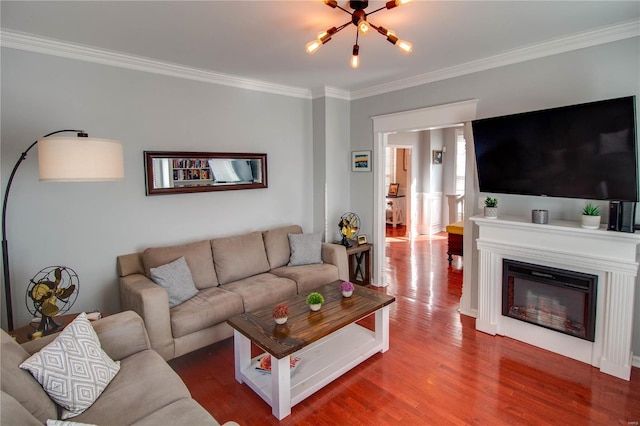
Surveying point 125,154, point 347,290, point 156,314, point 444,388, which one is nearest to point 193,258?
point 156,314

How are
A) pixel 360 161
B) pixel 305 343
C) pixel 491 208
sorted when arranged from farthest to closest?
pixel 360 161, pixel 491 208, pixel 305 343

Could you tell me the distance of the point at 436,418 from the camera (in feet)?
7.38

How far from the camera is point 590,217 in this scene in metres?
2.70

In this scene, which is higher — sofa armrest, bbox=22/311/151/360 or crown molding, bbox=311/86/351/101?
crown molding, bbox=311/86/351/101

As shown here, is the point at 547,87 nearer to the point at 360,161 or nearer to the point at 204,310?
the point at 360,161

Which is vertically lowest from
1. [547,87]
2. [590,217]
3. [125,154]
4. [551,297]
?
[551,297]

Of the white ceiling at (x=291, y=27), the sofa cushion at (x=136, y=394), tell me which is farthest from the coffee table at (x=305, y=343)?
the white ceiling at (x=291, y=27)

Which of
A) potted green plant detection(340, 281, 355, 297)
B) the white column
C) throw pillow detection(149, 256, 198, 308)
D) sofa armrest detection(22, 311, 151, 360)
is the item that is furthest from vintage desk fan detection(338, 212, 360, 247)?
sofa armrest detection(22, 311, 151, 360)

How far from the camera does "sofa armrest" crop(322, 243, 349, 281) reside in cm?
411

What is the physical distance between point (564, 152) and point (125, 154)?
3.80 m

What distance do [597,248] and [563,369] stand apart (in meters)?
0.99

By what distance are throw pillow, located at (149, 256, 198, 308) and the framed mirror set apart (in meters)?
0.81

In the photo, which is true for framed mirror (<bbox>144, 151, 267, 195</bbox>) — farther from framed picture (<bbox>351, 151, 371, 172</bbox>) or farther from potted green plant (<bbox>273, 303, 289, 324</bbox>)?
potted green plant (<bbox>273, 303, 289, 324</bbox>)

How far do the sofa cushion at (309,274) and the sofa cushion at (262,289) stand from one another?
9 centimetres
